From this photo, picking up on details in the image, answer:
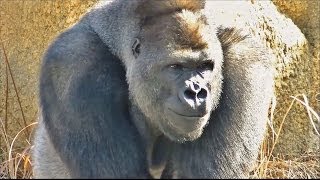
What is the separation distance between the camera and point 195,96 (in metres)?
3.56

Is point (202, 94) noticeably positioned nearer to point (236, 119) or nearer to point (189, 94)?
point (189, 94)

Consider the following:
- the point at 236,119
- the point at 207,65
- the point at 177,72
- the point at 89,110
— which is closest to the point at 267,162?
the point at 236,119

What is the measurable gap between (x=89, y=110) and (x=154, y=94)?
337 millimetres

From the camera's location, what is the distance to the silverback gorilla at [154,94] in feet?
12.0

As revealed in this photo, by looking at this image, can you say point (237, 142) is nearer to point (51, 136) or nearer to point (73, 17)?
point (51, 136)

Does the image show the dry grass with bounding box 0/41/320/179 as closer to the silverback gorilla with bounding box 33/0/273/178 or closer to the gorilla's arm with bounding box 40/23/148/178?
the silverback gorilla with bounding box 33/0/273/178

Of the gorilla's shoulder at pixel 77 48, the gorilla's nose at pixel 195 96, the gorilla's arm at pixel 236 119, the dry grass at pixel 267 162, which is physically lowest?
the dry grass at pixel 267 162

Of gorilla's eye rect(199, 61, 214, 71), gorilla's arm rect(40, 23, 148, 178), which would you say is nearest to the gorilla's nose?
gorilla's eye rect(199, 61, 214, 71)

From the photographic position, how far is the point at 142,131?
13.1ft

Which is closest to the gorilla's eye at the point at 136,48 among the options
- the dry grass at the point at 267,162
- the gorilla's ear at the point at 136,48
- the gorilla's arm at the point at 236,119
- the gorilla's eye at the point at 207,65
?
the gorilla's ear at the point at 136,48

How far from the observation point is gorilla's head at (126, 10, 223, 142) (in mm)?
3619

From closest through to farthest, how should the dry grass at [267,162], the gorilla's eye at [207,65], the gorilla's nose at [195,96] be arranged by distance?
the gorilla's nose at [195,96], the gorilla's eye at [207,65], the dry grass at [267,162]

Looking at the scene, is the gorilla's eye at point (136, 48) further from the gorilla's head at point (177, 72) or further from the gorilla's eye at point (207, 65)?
the gorilla's eye at point (207, 65)

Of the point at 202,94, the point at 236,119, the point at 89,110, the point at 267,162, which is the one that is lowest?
the point at 267,162
